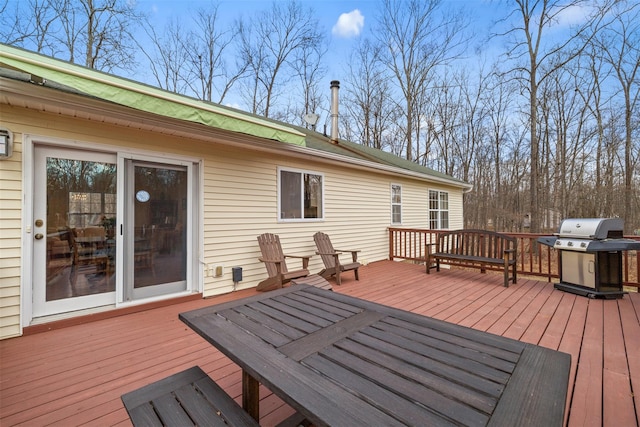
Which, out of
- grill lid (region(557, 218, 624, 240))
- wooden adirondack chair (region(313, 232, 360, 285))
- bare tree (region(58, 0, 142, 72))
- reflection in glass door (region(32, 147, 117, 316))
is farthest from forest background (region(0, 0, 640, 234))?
reflection in glass door (region(32, 147, 117, 316))

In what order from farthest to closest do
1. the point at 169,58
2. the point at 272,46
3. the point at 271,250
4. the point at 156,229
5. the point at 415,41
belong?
the point at 415,41
the point at 272,46
the point at 169,58
the point at 271,250
the point at 156,229

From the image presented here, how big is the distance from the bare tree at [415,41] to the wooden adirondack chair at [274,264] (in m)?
12.4

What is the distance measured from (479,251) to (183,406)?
18.1ft

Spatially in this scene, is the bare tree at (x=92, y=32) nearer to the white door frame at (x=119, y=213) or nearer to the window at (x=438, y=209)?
the white door frame at (x=119, y=213)

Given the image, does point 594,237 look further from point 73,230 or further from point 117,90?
point 73,230

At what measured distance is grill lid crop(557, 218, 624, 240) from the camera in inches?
150

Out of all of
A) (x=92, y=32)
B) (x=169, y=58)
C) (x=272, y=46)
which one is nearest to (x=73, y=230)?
(x=92, y=32)

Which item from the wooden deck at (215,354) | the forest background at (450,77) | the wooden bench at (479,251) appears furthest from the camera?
the forest background at (450,77)

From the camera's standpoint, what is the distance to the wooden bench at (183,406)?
1.22 metres

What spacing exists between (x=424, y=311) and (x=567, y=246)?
98.3 inches

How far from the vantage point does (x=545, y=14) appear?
9766 millimetres

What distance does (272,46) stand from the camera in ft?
45.7

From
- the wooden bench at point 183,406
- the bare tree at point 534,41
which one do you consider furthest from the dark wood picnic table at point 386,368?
the bare tree at point 534,41

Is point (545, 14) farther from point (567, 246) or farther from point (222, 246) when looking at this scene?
point (222, 246)
